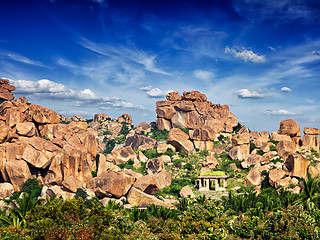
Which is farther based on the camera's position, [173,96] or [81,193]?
[173,96]

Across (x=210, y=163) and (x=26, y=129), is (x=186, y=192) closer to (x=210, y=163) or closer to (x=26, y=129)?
(x=210, y=163)

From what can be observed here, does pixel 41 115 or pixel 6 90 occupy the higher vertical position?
pixel 6 90

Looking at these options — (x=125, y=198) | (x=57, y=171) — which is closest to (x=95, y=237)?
(x=125, y=198)

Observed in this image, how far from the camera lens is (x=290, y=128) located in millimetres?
79250

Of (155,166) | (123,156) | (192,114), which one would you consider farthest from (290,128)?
(192,114)

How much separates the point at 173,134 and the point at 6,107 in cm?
4416

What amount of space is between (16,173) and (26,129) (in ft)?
42.6

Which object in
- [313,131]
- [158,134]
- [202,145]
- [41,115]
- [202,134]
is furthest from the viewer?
[158,134]

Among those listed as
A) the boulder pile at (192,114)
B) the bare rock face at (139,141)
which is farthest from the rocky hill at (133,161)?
the boulder pile at (192,114)

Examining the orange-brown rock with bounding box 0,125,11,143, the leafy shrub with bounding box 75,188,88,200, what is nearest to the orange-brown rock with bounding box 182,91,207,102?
the orange-brown rock with bounding box 0,125,11,143

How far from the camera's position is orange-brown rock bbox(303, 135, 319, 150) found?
7644cm

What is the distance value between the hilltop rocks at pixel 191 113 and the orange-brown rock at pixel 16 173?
73506mm

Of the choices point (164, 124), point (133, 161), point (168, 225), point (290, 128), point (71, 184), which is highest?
point (164, 124)

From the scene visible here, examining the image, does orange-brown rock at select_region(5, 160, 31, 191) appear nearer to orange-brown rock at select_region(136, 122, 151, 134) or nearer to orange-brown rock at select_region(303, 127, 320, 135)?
orange-brown rock at select_region(303, 127, 320, 135)
